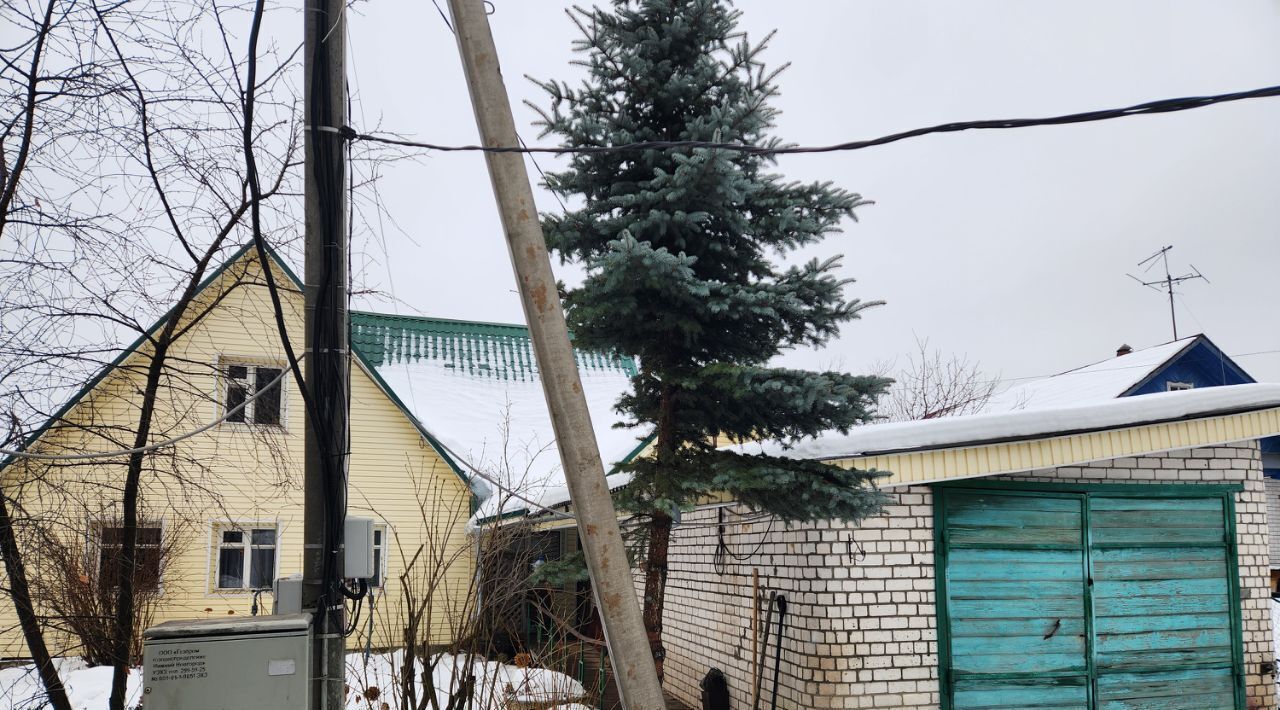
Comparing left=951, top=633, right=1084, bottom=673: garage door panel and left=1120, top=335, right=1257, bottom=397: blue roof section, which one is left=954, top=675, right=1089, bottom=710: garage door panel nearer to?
left=951, top=633, right=1084, bottom=673: garage door panel

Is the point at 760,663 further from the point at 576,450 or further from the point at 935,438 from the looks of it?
the point at 576,450

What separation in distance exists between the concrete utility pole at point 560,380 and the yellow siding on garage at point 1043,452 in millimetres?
4293

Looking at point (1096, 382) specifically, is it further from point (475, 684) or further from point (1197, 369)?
point (475, 684)

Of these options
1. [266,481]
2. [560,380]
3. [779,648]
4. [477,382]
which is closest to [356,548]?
[560,380]

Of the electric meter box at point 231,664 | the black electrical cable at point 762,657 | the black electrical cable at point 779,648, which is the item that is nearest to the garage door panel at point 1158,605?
the black electrical cable at point 779,648

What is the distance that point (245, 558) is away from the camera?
16125 millimetres

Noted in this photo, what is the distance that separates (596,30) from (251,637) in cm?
555

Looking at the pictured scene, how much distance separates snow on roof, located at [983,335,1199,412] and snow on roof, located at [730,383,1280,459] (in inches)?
496

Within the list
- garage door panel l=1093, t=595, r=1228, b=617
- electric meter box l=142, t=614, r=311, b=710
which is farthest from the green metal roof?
electric meter box l=142, t=614, r=311, b=710

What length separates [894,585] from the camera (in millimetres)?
8148

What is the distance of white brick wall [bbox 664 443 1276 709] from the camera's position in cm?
802

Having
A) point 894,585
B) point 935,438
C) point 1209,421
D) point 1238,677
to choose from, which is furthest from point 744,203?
point 1238,677

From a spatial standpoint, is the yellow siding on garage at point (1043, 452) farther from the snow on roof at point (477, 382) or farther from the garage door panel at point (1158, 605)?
the snow on roof at point (477, 382)

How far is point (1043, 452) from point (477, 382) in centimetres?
1409
